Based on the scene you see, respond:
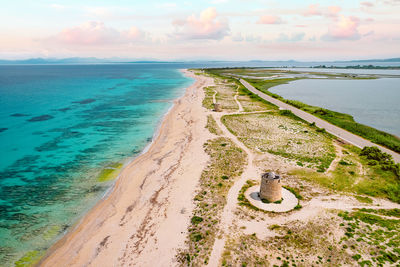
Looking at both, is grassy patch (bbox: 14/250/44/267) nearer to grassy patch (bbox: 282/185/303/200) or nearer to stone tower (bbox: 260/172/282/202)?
stone tower (bbox: 260/172/282/202)

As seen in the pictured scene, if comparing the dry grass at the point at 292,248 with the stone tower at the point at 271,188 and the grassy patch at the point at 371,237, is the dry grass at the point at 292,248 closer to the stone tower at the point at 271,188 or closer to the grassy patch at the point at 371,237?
the grassy patch at the point at 371,237

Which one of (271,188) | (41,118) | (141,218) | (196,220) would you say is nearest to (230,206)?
(196,220)

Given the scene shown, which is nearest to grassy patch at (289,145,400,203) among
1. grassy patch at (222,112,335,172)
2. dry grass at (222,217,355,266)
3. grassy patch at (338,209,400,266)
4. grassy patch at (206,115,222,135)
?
grassy patch at (222,112,335,172)

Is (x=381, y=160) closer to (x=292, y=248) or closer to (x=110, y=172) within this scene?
(x=292, y=248)

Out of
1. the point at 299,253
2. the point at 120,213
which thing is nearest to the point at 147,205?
the point at 120,213

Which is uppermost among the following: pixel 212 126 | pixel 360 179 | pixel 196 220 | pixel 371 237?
pixel 212 126

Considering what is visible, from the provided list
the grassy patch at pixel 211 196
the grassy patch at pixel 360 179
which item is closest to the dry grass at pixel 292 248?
the grassy patch at pixel 211 196
